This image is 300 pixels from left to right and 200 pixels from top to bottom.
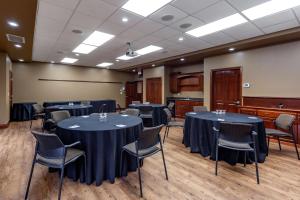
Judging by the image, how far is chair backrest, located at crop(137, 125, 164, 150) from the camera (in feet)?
7.17

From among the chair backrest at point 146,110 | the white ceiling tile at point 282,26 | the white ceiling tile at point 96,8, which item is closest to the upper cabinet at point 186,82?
the chair backrest at point 146,110

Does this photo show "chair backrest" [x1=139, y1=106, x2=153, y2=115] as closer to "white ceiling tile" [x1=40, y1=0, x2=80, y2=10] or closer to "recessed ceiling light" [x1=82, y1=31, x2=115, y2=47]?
"recessed ceiling light" [x1=82, y1=31, x2=115, y2=47]

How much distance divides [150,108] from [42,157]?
4.17m

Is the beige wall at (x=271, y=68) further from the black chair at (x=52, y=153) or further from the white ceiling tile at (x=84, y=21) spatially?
the black chair at (x=52, y=153)

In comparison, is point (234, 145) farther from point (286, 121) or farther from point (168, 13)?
point (168, 13)

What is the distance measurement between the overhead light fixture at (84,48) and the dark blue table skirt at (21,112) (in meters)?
3.66

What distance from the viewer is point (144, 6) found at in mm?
2986

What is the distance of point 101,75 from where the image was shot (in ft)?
33.9

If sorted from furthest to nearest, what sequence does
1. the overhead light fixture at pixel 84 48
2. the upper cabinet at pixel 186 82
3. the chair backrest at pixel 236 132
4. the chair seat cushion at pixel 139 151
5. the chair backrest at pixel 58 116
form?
the upper cabinet at pixel 186 82 < the overhead light fixture at pixel 84 48 < the chair backrest at pixel 58 116 < the chair backrest at pixel 236 132 < the chair seat cushion at pixel 139 151

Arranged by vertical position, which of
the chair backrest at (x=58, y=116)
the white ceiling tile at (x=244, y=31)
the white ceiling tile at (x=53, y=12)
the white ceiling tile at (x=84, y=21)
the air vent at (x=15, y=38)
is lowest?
the chair backrest at (x=58, y=116)

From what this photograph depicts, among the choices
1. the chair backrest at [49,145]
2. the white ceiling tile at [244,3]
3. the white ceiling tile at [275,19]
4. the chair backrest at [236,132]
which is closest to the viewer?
the chair backrest at [49,145]

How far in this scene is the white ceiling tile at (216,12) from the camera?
9.68ft

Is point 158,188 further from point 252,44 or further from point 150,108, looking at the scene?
point 252,44

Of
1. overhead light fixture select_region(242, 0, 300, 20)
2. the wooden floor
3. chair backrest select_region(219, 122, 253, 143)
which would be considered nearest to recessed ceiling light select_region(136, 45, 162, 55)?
overhead light fixture select_region(242, 0, 300, 20)
